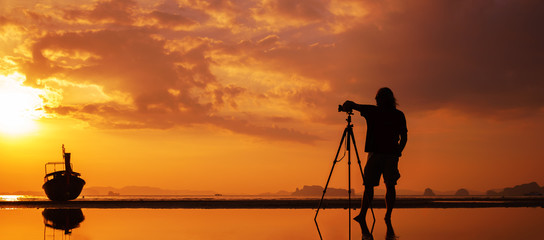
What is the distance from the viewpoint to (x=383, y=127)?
37.6 ft

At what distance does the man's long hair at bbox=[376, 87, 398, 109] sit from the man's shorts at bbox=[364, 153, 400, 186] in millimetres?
991

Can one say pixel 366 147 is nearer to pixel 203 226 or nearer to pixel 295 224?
pixel 295 224

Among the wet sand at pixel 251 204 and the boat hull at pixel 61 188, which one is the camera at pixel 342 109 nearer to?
the wet sand at pixel 251 204

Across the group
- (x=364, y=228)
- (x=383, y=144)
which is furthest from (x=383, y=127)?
(x=364, y=228)

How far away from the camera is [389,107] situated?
11.6 meters

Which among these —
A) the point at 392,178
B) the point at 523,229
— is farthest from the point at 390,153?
the point at 523,229

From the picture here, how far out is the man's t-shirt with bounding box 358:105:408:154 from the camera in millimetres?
11469

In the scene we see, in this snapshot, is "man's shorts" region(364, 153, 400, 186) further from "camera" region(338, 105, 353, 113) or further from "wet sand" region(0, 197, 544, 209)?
"wet sand" region(0, 197, 544, 209)

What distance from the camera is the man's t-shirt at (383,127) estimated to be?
11469 millimetres

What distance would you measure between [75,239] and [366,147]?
5.91m

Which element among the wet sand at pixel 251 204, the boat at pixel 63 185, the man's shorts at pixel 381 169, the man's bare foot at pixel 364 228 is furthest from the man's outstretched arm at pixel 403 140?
the boat at pixel 63 185

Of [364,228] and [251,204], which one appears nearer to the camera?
[364,228]

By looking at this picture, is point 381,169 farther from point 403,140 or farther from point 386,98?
point 386,98

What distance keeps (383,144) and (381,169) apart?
0.51 meters
